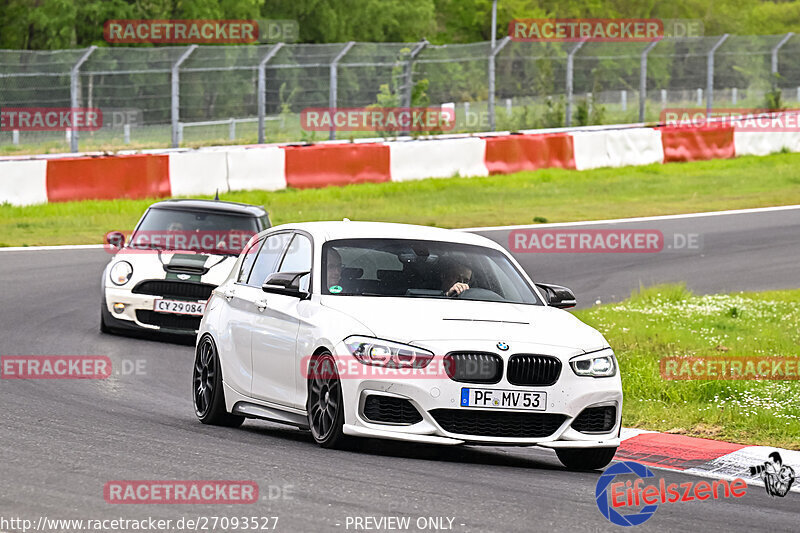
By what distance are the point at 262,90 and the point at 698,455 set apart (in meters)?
21.7

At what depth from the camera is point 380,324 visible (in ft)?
26.8

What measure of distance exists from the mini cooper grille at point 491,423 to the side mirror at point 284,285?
Result: 1413 mm

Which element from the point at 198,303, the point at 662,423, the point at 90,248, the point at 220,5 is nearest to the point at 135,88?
the point at 90,248

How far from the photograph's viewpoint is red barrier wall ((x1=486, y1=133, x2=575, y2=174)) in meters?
29.4

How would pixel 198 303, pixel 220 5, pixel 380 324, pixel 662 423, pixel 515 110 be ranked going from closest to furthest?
1. pixel 380 324
2. pixel 662 423
3. pixel 198 303
4. pixel 515 110
5. pixel 220 5

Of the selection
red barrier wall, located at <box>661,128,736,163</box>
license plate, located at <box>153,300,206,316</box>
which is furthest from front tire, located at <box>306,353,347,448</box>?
red barrier wall, located at <box>661,128,736,163</box>

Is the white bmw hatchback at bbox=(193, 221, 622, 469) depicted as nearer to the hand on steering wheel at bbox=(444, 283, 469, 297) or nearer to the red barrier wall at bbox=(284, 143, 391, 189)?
the hand on steering wheel at bbox=(444, 283, 469, 297)

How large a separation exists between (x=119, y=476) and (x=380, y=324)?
5.86 ft

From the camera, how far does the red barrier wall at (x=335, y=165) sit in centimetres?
2711

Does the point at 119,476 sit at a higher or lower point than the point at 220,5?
lower

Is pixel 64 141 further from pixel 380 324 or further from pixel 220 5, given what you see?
pixel 220 5

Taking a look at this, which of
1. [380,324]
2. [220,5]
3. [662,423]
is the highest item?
[220,5]

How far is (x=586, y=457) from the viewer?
847cm

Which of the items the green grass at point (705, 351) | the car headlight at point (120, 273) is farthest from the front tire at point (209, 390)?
the car headlight at point (120, 273)
